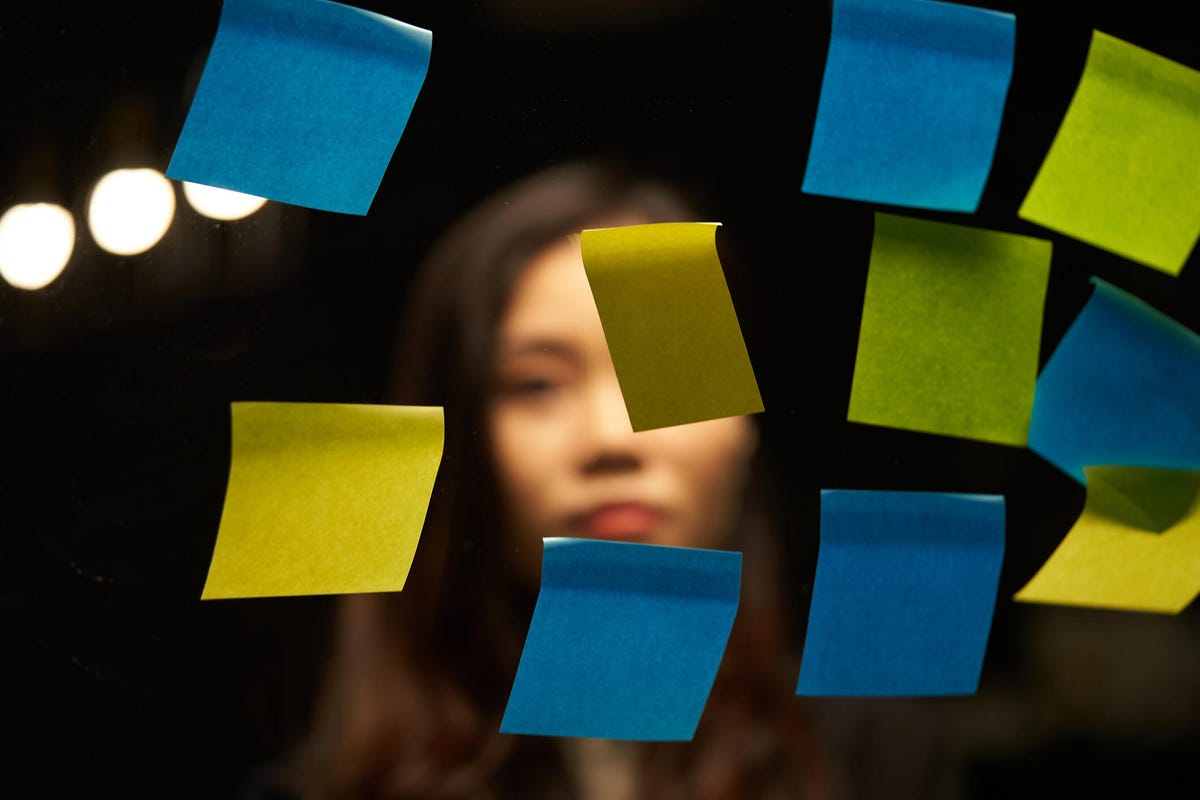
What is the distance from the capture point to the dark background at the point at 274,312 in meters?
0.56

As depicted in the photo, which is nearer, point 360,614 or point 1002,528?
point 360,614

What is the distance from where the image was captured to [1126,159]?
721mm

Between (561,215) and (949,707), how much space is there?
0.42 m

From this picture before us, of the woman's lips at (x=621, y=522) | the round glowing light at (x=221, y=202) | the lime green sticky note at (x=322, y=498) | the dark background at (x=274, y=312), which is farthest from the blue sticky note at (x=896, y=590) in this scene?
the round glowing light at (x=221, y=202)

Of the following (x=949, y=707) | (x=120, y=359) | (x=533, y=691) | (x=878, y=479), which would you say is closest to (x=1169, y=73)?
(x=878, y=479)

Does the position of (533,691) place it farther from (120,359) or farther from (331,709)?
(120,359)

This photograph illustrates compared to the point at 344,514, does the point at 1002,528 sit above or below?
below

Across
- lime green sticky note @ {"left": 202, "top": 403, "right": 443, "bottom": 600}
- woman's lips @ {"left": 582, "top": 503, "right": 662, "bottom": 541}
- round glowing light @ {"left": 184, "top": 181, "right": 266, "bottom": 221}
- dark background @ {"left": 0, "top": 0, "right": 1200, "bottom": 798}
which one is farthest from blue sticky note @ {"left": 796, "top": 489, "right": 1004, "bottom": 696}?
round glowing light @ {"left": 184, "top": 181, "right": 266, "bottom": 221}

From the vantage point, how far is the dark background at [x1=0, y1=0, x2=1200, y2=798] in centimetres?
56

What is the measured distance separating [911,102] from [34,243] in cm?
52

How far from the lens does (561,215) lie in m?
0.64

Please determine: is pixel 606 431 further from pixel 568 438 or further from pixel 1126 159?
pixel 1126 159

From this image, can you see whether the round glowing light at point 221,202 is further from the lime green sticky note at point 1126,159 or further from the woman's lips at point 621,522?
the lime green sticky note at point 1126,159

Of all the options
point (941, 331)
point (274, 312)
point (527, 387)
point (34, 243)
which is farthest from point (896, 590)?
point (34, 243)
